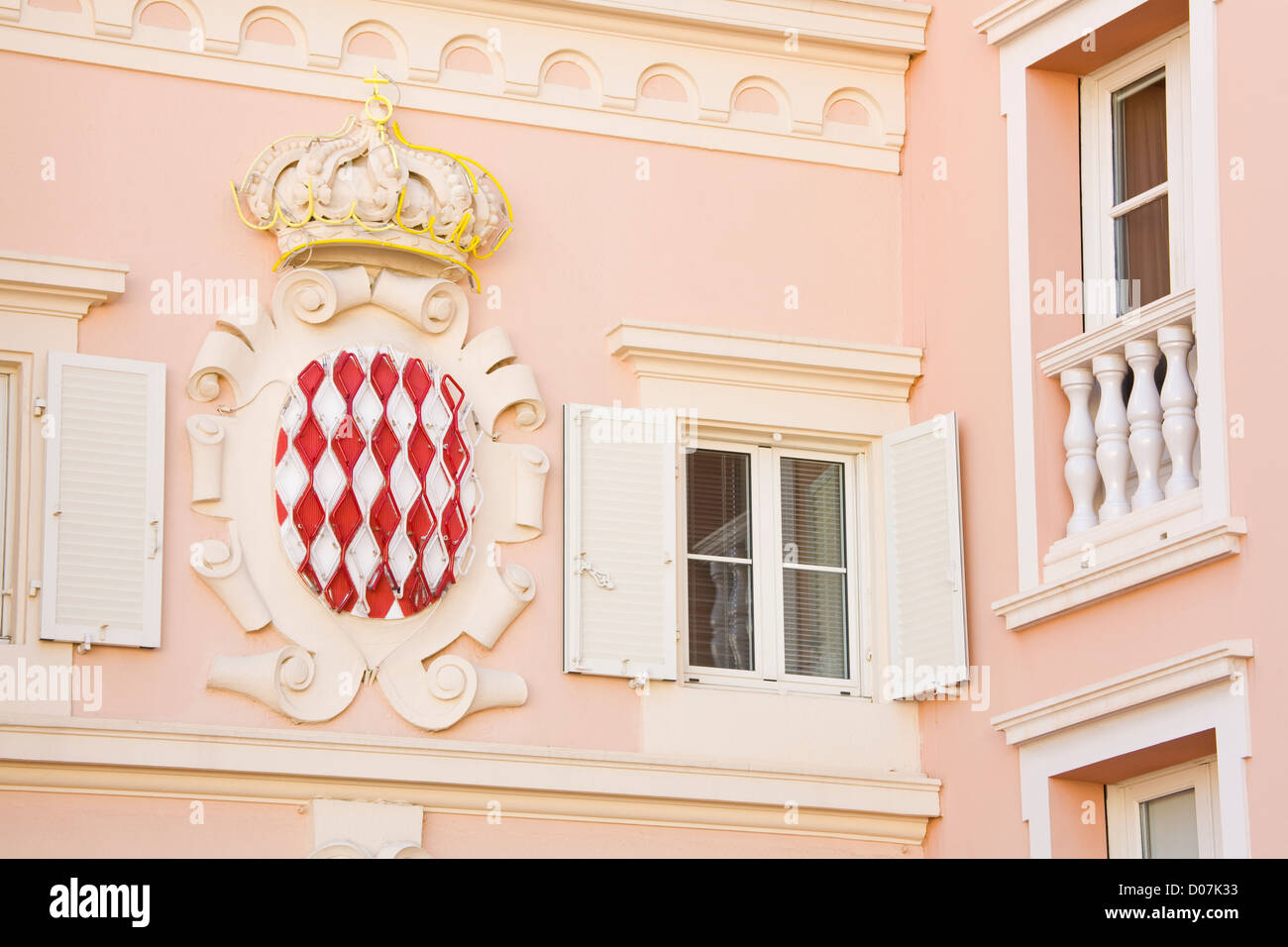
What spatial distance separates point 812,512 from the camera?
10.6m

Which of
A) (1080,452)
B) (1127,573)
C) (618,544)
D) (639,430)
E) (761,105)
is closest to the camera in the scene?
(1127,573)

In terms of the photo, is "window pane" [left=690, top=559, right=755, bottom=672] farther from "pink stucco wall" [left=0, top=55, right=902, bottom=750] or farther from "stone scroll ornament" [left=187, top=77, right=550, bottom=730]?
"stone scroll ornament" [left=187, top=77, right=550, bottom=730]

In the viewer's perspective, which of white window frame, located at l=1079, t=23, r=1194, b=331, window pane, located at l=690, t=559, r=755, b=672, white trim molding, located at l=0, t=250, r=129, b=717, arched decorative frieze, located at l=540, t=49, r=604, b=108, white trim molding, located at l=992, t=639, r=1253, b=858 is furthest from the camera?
arched decorative frieze, located at l=540, t=49, r=604, b=108

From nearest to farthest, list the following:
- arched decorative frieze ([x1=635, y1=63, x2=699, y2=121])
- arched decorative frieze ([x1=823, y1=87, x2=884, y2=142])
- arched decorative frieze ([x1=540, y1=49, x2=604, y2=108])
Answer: arched decorative frieze ([x1=540, y1=49, x2=604, y2=108])
arched decorative frieze ([x1=635, y1=63, x2=699, y2=121])
arched decorative frieze ([x1=823, y1=87, x2=884, y2=142])

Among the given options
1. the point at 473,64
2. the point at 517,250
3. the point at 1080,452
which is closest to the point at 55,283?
the point at 517,250

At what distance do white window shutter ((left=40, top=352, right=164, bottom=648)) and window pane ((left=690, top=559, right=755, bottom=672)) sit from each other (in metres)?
2.32

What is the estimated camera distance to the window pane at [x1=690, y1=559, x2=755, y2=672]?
403 inches

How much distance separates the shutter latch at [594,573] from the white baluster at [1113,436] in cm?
202

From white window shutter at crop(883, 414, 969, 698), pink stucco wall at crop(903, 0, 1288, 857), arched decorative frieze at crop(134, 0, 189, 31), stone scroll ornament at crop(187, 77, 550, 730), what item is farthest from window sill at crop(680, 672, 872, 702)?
arched decorative frieze at crop(134, 0, 189, 31)

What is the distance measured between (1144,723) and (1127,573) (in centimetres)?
57

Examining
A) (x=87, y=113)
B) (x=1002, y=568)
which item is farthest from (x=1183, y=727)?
(x=87, y=113)

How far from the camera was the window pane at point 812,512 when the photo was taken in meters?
10.5

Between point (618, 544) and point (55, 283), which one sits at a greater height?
point (55, 283)

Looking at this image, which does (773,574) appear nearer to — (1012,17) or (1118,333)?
(1118,333)
